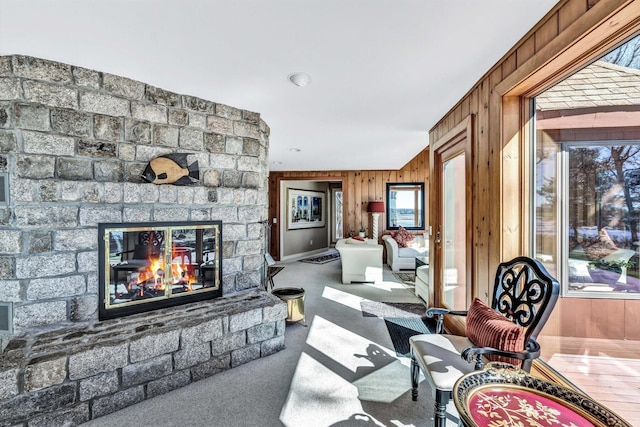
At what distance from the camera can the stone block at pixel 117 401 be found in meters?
1.76

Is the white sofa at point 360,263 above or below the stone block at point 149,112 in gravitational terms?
below

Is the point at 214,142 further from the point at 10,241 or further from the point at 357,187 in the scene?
the point at 357,187

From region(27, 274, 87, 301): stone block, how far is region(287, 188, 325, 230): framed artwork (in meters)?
5.52

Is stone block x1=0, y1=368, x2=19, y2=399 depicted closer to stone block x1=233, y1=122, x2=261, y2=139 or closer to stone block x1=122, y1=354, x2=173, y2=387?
stone block x1=122, y1=354, x2=173, y2=387

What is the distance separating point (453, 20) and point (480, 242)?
5.11 ft

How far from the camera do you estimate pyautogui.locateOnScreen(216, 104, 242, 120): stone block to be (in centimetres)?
265

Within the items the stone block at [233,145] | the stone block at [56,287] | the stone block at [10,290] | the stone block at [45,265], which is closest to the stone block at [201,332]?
the stone block at [56,287]

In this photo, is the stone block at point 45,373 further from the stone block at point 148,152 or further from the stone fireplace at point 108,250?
the stone block at point 148,152

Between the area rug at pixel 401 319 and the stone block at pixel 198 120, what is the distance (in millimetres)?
2641

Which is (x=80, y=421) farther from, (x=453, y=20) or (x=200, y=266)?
(x=453, y=20)

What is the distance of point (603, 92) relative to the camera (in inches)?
64.4

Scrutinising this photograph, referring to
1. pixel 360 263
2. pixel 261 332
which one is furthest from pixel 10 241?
pixel 360 263

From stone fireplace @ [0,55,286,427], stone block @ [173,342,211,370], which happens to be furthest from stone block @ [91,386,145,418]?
stone block @ [173,342,211,370]

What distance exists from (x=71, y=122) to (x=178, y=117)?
705mm
